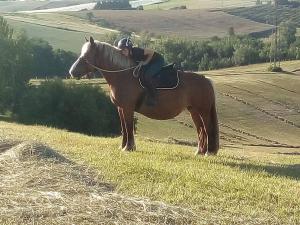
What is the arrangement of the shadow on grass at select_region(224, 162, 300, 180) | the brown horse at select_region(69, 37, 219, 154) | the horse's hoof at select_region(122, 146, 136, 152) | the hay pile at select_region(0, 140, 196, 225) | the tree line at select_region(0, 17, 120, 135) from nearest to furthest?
1. the hay pile at select_region(0, 140, 196, 225)
2. the shadow on grass at select_region(224, 162, 300, 180)
3. the horse's hoof at select_region(122, 146, 136, 152)
4. the brown horse at select_region(69, 37, 219, 154)
5. the tree line at select_region(0, 17, 120, 135)

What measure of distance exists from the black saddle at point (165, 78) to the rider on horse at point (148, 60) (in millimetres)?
91

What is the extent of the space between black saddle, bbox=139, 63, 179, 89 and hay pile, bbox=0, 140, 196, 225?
16.2 feet

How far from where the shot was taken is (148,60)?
1427 cm

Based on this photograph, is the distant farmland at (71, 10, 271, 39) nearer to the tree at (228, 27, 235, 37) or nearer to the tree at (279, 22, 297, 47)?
the tree at (228, 27, 235, 37)

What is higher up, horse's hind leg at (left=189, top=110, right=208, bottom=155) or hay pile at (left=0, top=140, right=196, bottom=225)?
hay pile at (left=0, top=140, right=196, bottom=225)

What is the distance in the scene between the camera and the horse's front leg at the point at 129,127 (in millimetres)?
14242

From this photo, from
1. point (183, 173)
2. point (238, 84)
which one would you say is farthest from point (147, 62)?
point (238, 84)

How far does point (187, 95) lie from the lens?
14797 mm

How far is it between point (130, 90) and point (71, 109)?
36.2 m

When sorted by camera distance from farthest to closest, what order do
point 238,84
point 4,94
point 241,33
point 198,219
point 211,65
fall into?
1. point 241,33
2. point 211,65
3. point 238,84
4. point 4,94
5. point 198,219

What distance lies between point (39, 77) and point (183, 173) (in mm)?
81014

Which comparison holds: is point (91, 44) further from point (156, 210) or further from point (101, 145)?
point (156, 210)

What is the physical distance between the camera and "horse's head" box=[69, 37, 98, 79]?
14398 mm

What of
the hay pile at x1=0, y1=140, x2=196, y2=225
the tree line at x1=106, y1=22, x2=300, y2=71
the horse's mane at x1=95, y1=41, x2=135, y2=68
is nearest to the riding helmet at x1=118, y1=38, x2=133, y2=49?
the horse's mane at x1=95, y1=41, x2=135, y2=68
